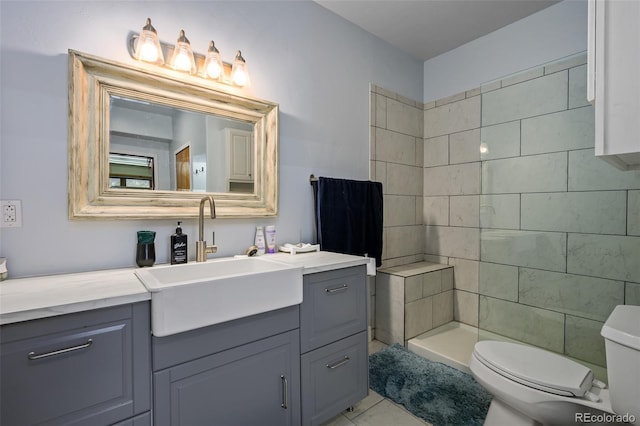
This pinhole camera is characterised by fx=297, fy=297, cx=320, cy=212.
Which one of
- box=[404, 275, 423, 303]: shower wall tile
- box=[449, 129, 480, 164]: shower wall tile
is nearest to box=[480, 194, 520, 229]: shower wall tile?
box=[449, 129, 480, 164]: shower wall tile

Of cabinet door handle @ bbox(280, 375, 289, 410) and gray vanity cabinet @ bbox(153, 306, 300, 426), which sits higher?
gray vanity cabinet @ bbox(153, 306, 300, 426)

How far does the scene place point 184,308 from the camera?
1.03m

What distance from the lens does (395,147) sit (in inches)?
106

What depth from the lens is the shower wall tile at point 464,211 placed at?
2.59 meters

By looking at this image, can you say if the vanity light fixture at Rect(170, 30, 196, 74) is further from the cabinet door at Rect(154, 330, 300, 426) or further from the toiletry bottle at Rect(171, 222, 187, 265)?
the cabinet door at Rect(154, 330, 300, 426)

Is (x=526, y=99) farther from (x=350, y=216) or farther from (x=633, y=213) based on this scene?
(x=350, y=216)

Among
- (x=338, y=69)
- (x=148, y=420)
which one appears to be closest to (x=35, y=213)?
(x=148, y=420)

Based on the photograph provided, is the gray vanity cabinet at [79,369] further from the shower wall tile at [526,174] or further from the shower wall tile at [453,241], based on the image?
the shower wall tile at [453,241]

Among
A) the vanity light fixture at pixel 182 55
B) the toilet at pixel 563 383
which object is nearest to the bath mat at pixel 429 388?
the toilet at pixel 563 383

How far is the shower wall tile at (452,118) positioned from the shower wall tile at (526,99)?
0.82 ft

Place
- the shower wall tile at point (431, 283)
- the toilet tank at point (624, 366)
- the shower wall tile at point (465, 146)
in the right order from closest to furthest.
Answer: the toilet tank at point (624, 366)
the shower wall tile at point (431, 283)
the shower wall tile at point (465, 146)

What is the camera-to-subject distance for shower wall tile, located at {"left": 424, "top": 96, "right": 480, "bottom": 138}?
8.56 ft

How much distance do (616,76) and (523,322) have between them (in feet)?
6.11

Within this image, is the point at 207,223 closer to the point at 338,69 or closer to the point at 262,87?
the point at 262,87
